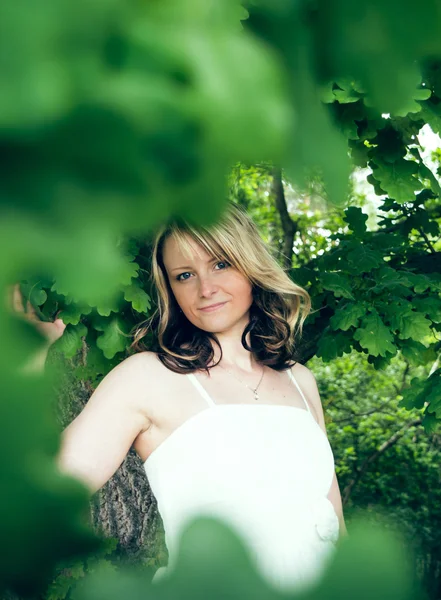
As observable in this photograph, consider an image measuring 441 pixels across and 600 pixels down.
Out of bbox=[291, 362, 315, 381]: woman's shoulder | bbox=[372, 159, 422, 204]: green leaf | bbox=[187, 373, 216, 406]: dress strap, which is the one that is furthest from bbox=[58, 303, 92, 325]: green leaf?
bbox=[372, 159, 422, 204]: green leaf

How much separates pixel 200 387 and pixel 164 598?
8.48 feet

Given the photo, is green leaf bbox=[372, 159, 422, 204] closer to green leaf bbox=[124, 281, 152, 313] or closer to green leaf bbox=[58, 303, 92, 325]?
green leaf bbox=[124, 281, 152, 313]

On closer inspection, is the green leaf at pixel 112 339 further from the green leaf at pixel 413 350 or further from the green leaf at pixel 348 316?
the green leaf at pixel 413 350

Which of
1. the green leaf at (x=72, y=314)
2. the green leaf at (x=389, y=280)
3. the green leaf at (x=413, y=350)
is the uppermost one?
the green leaf at (x=389, y=280)

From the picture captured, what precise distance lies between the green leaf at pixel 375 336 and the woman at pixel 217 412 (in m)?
0.47

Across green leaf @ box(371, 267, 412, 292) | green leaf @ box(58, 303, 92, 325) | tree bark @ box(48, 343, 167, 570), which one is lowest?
tree bark @ box(48, 343, 167, 570)

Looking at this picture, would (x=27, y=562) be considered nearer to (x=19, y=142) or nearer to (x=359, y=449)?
(x=19, y=142)

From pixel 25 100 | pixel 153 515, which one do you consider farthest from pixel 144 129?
pixel 153 515

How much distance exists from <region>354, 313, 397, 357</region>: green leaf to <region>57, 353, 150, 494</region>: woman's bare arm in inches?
48.7

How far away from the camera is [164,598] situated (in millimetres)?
367

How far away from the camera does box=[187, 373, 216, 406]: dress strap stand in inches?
115

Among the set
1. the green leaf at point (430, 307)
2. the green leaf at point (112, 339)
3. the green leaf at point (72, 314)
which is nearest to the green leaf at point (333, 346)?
the green leaf at point (430, 307)

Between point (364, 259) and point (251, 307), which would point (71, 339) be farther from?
point (364, 259)

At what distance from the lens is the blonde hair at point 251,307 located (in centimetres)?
291
